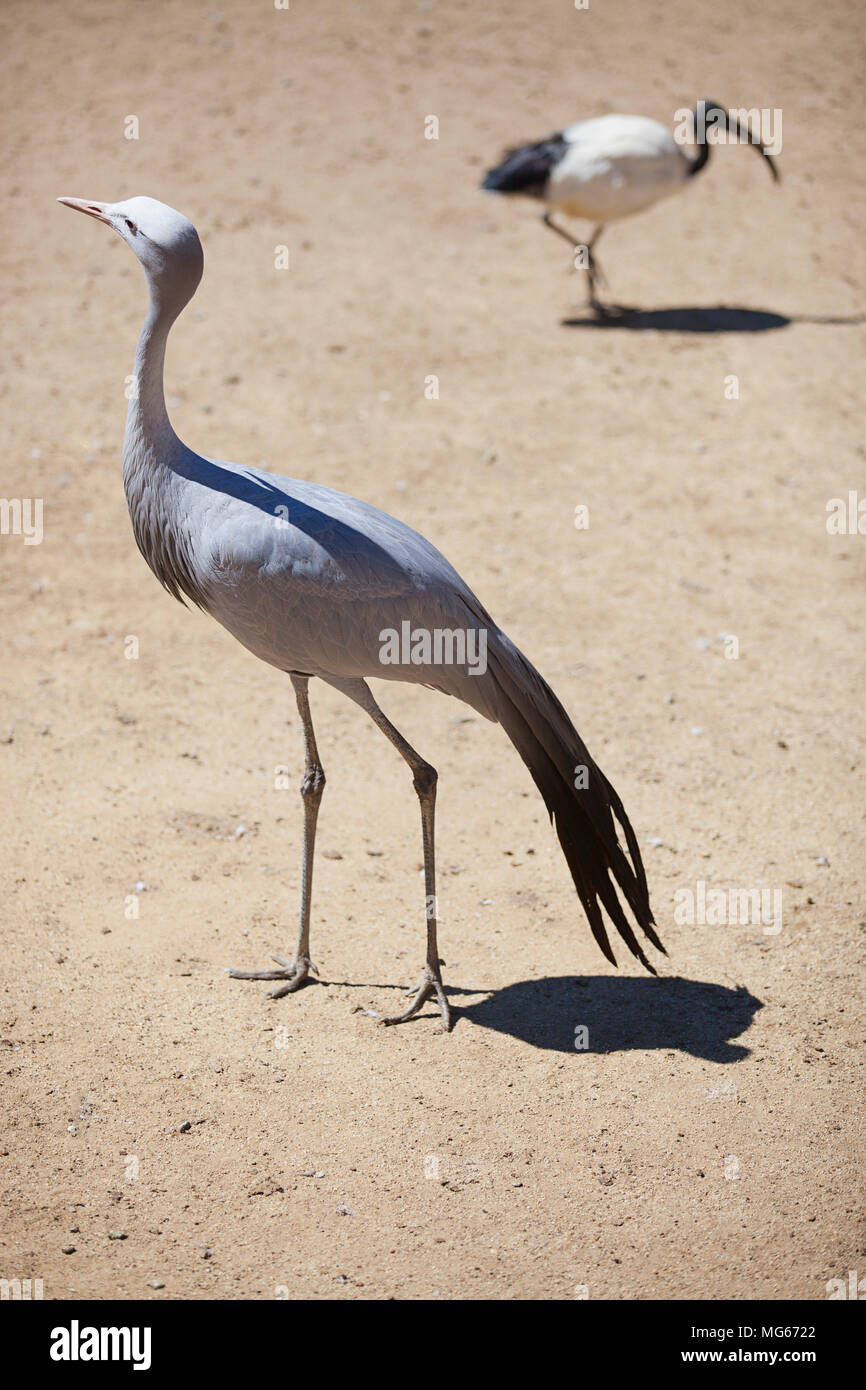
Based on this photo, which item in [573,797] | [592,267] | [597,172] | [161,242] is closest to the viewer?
[161,242]

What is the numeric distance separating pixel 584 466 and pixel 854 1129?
5.94m

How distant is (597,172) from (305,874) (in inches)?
329

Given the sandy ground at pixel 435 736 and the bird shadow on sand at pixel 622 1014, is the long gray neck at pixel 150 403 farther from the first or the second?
the bird shadow on sand at pixel 622 1014

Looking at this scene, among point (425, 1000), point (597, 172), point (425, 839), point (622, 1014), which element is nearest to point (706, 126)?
point (597, 172)

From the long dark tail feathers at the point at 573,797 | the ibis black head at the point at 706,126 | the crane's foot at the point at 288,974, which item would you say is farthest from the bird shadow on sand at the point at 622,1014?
the ibis black head at the point at 706,126

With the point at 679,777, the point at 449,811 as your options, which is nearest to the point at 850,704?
the point at 679,777

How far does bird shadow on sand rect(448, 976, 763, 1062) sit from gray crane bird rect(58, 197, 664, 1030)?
0.31 meters

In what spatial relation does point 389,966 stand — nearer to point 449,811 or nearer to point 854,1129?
point 449,811

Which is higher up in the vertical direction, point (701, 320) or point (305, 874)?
point (701, 320)

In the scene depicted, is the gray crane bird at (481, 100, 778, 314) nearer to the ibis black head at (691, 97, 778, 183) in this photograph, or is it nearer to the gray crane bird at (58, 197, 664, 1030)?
the ibis black head at (691, 97, 778, 183)

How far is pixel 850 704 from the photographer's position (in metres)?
7.72

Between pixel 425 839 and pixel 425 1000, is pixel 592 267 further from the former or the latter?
pixel 425 1000

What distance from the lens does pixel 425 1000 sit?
5.62m

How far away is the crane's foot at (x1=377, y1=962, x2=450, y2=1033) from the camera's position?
5.53 m
